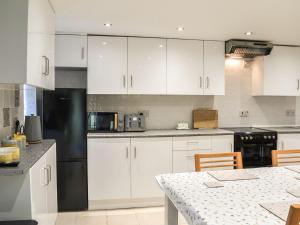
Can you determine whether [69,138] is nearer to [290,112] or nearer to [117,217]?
[117,217]

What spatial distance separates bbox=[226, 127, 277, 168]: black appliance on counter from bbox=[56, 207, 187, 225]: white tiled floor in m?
1.22

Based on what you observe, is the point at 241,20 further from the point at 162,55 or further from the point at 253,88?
the point at 253,88

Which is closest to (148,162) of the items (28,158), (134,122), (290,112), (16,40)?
(134,122)

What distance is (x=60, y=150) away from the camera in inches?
131

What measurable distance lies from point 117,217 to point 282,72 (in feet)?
9.99

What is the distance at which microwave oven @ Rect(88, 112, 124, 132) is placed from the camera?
3641 mm

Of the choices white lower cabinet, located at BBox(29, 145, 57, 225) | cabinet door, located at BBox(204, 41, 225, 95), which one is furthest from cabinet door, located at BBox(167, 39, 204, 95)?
white lower cabinet, located at BBox(29, 145, 57, 225)

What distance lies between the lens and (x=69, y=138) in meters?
3.33

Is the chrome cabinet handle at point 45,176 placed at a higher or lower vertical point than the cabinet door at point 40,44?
lower

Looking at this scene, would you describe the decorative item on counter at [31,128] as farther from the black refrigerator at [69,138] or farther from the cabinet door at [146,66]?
the cabinet door at [146,66]

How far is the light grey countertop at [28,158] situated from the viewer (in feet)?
5.24

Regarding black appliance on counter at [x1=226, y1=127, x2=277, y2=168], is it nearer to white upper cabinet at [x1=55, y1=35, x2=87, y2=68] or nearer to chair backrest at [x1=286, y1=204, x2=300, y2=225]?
white upper cabinet at [x1=55, y1=35, x2=87, y2=68]

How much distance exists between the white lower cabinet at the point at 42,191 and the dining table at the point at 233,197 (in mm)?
829

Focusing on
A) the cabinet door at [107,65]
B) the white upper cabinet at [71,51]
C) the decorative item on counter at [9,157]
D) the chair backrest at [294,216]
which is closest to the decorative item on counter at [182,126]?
the cabinet door at [107,65]
